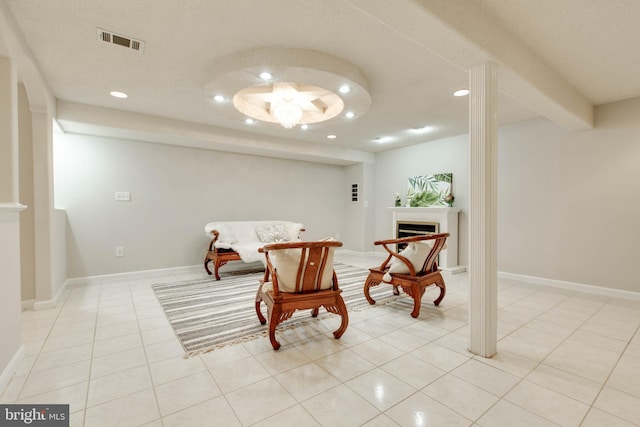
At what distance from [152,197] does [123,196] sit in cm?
40

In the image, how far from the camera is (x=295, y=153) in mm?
5586

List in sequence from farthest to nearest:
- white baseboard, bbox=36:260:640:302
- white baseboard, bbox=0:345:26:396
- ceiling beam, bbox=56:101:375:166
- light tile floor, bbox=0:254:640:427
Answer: ceiling beam, bbox=56:101:375:166
white baseboard, bbox=36:260:640:302
white baseboard, bbox=0:345:26:396
light tile floor, bbox=0:254:640:427

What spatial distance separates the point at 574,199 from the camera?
12.8 feet

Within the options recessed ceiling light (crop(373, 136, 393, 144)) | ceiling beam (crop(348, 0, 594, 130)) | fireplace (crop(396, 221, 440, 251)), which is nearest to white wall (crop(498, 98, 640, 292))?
Answer: fireplace (crop(396, 221, 440, 251))

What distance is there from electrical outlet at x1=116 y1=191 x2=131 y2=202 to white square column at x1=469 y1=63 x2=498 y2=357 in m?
4.87

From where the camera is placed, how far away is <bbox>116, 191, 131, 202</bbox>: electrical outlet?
14.6 feet

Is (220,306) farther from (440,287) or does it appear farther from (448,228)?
(448,228)

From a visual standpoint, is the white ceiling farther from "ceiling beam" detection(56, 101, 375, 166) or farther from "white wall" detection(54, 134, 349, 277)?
"white wall" detection(54, 134, 349, 277)

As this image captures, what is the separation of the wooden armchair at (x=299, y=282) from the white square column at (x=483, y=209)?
3.43ft

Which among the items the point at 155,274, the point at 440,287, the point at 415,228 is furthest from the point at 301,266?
the point at 415,228

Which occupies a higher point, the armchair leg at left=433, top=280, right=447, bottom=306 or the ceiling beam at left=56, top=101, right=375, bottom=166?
the ceiling beam at left=56, top=101, right=375, bottom=166

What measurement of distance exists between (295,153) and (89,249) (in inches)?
146

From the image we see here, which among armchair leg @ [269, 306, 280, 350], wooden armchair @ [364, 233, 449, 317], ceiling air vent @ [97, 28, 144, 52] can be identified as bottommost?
armchair leg @ [269, 306, 280, 350]

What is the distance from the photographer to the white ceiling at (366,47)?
1.90 meters
